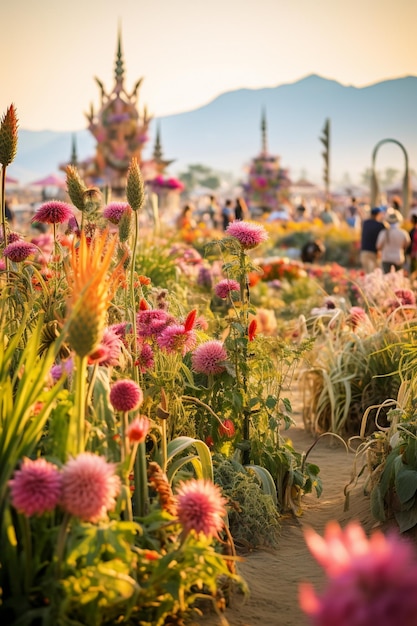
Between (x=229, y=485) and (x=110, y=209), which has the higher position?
(x=110, y=209)

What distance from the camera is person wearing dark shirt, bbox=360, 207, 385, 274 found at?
1370cm

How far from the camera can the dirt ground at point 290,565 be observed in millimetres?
3223

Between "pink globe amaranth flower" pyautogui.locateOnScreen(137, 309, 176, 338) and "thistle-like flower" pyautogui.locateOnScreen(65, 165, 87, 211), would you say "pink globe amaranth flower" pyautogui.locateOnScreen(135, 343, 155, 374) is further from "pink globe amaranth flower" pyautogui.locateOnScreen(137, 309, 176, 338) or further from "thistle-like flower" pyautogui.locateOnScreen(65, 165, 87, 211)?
"thistle-like flower" pyautogui.locateOnScreen(65, 165, 87, 211)

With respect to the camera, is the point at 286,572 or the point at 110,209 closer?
the point at 286,572

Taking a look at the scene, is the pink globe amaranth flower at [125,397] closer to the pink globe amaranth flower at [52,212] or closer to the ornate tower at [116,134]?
the pink globe amaranth flower at [52,212]

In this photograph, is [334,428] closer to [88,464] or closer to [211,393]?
[211,393]

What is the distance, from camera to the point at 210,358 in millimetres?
4320

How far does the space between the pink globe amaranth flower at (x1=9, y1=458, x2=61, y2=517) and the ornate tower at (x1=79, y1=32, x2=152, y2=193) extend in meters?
18.1

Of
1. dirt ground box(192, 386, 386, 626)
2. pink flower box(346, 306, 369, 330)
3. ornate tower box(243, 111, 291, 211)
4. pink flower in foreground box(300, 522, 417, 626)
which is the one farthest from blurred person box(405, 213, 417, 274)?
ornate tower box(243, 111, 291, 211)

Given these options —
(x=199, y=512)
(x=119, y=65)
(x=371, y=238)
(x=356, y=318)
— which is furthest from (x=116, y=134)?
(x=199, y=512)

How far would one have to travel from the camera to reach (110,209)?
4176 mm

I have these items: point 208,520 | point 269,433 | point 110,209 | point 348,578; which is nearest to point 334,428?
point 269,433

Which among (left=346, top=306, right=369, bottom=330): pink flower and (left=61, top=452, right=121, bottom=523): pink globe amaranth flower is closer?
(left=61, top=452, right=121, bottom=523): pink globe amaranth flower

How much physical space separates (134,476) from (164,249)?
275 inches
